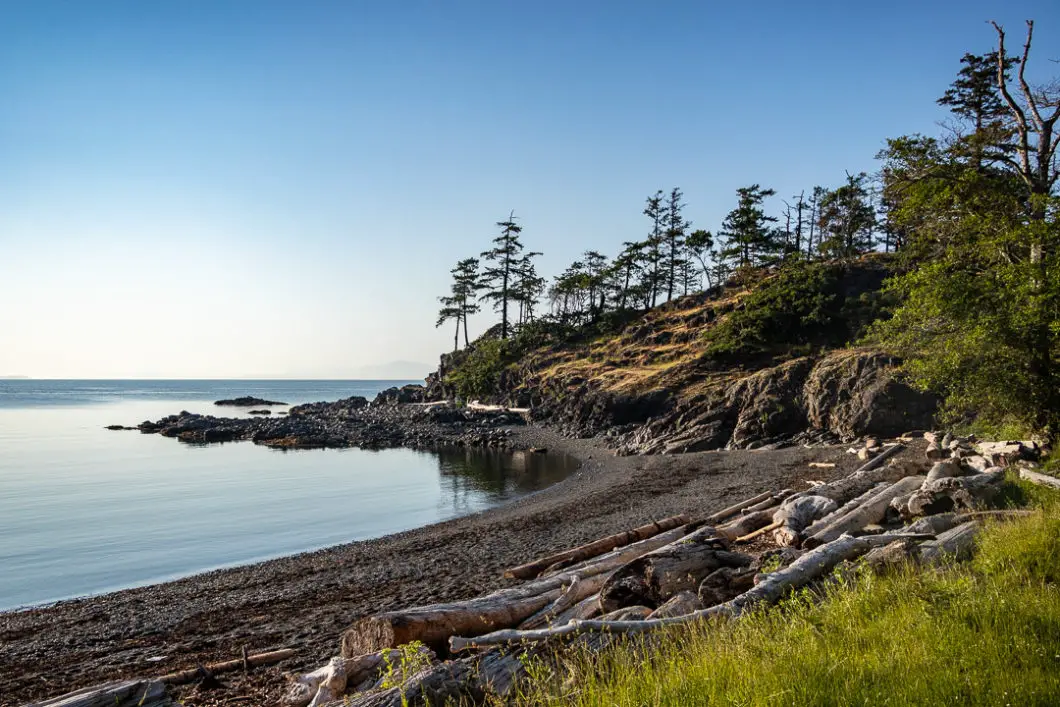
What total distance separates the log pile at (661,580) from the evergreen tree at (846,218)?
5601 centimetres

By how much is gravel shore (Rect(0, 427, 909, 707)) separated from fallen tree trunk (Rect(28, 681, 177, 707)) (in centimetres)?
119

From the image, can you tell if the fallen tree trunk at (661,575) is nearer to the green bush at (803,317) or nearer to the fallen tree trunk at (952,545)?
the fallen tree trunk at (952,545)

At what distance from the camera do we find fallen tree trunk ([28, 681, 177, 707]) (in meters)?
6.91

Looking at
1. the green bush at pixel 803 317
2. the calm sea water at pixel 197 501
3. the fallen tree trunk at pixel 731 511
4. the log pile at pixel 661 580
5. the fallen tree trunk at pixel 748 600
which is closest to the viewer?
the log pile at pixel 661 580

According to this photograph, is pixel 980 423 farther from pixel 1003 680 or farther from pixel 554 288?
pixel 554 288

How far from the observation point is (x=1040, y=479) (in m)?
12.0

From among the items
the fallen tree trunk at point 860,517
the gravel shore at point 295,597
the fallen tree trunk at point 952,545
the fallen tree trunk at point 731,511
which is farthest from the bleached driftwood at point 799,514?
the gravel shore at point 295,597

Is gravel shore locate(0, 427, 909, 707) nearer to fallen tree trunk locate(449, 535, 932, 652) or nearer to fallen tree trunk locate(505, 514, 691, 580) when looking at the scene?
fallen tree trunk locate(505, 514, 691, 580)

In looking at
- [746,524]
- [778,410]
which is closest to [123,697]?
[746,524]

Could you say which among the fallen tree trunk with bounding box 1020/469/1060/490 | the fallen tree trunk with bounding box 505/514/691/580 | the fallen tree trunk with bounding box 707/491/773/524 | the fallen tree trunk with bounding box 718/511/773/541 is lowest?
the fallen tree trunk with bounding box 505/514/691/580

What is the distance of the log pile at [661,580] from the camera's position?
6434 mm

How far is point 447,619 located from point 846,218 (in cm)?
7389

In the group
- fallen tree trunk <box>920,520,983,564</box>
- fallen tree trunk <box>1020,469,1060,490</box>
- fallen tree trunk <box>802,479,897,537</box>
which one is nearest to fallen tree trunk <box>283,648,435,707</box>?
fallen tree trunk <box>920,520,983,564</box>

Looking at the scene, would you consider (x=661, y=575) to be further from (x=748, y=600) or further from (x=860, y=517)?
(x=860, y=517)
